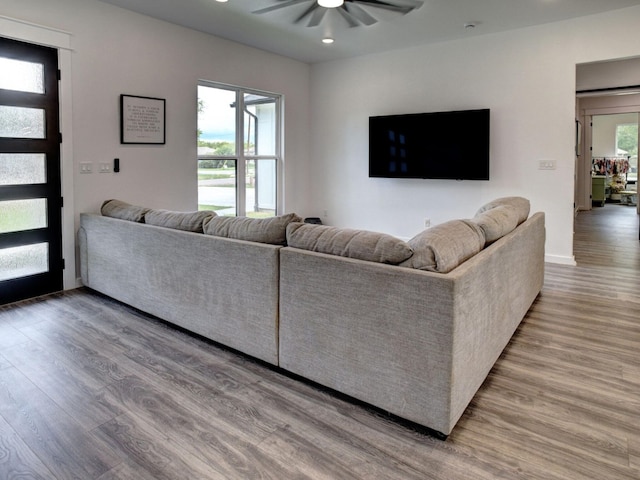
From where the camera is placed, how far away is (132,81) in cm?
457

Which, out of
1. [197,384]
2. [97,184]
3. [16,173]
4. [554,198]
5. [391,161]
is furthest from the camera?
[391,161]

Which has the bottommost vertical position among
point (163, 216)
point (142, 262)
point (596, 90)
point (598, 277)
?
point (598, 277)

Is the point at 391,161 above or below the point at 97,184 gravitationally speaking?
above

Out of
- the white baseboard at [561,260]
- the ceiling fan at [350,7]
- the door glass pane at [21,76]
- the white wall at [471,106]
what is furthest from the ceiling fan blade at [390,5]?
the white baseboard at [561,260]

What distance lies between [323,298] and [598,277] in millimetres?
3704

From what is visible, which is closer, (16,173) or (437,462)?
(437,462)

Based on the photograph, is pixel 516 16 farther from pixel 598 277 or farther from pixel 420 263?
pixel 420 263

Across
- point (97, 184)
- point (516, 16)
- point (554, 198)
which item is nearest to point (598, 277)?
point (554, 198)

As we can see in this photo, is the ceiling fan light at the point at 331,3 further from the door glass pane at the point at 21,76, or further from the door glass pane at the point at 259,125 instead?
the door glass pane at the point at 259,125

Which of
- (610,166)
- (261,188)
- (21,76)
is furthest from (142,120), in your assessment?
(610,166)

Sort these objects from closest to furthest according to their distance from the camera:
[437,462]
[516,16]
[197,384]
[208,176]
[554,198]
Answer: [437,462]
[197,384]
[516,16]
[554,198]
[208,176]

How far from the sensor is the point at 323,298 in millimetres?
2197

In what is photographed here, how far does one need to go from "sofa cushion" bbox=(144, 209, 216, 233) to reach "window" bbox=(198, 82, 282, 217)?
219cm

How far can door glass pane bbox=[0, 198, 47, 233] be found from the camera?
3705mm
